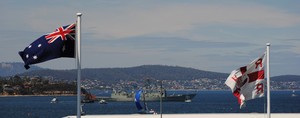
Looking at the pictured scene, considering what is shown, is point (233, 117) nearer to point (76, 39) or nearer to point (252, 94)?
point (252, 94)

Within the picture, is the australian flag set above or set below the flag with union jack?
above

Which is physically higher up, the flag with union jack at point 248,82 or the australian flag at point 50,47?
the australian flag at point 50,47

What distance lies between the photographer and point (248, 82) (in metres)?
33.0

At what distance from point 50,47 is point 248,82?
10735mm

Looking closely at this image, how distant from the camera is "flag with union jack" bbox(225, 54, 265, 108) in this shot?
32.6m

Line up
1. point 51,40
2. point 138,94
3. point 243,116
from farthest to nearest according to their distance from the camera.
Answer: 1. point 138,94
2. point 243,116
3. point 51,40

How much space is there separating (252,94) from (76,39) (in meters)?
10.2

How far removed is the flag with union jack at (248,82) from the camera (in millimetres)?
32625

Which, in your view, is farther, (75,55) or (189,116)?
(189,116)

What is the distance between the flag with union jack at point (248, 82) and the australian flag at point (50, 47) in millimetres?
9129

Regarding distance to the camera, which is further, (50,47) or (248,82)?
(248,82)

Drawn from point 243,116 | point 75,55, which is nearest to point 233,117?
point 243,116

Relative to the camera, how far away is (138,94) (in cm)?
9619

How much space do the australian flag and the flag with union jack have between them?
30.0ft
